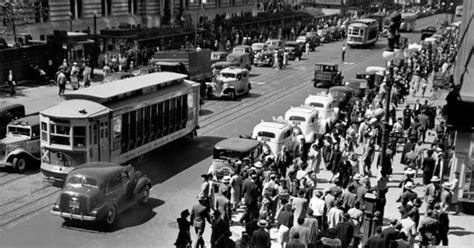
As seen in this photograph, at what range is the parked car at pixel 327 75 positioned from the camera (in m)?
44.9

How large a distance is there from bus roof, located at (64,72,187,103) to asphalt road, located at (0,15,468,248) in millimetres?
2992

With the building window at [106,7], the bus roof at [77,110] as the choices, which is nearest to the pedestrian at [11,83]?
the bus roof at [77,110]

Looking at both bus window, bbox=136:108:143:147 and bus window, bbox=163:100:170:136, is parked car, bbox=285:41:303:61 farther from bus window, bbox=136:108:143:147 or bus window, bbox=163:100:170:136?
bus window, bbox=136:108:143:147

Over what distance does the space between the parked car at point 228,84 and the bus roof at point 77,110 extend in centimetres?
1801

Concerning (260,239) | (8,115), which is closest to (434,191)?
(260,239)

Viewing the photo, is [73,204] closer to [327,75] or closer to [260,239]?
[260,239]

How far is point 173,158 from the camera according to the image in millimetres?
26594

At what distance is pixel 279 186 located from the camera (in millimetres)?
18844

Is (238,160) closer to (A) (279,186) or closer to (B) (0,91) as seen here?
(A) (279,186)

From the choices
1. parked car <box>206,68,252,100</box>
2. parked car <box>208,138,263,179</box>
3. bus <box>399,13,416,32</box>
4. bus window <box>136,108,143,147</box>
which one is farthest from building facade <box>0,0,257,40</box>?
parked car <box>208,138,263,179</box>

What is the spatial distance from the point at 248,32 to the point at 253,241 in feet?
Answer: 195

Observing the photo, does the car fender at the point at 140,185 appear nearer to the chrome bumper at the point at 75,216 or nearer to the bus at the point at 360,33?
the chrome bumper at the point at 75,216

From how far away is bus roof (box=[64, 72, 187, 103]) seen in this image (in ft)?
73.9

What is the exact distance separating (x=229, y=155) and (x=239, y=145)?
0.63 metres
